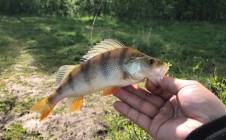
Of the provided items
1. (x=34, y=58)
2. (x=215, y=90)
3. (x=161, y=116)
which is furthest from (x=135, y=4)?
(x=161, y=116)

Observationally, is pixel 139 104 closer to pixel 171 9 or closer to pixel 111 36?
pixel 111 36

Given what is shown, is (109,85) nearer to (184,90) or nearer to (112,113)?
(184,90)

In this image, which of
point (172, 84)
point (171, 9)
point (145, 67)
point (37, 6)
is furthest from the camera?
point (37, 6)

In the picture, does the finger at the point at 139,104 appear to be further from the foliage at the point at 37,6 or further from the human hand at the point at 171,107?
the foliage at the point at 37,6

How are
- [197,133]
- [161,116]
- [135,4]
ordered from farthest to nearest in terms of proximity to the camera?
[135,4]
[161,116]
[197,133]

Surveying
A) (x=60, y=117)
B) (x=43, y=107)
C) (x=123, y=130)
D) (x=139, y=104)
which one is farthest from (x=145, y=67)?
(x=60, y=117)

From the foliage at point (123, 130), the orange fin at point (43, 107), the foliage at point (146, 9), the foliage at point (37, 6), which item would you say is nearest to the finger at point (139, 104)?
the orange fin at point (43, 107)
